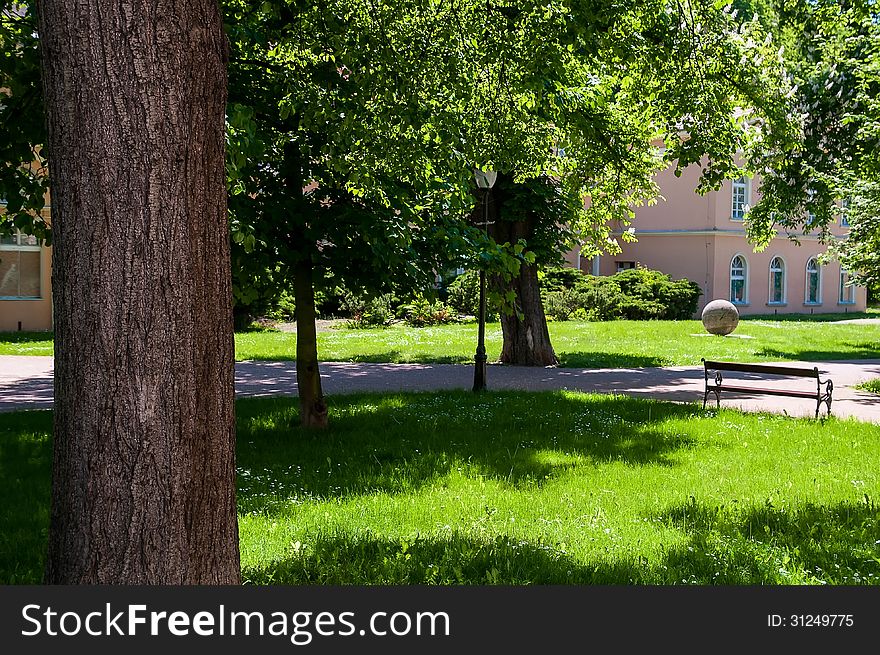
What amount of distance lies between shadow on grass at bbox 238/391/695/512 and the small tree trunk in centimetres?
21

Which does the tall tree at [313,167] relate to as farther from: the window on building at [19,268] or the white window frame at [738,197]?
the white window frame at [738,197]

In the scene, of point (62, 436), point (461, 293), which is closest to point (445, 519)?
point (62, 436)

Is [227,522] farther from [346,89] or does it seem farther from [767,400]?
[767,400]

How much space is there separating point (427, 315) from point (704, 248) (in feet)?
53.0

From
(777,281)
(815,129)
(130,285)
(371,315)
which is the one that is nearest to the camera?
(130,285)

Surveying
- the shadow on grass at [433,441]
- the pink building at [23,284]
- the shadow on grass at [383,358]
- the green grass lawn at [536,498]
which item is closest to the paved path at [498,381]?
the shadow on grass at [383,358]

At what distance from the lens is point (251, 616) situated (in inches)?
129

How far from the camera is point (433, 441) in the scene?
9047 millimetres

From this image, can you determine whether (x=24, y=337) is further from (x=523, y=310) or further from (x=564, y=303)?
(x=564, y=303)

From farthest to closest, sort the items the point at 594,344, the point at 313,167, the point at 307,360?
the point at 594,344, the point at 307,360, the point at 313,167

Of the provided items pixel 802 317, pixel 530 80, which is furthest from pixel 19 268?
pixel 802 317

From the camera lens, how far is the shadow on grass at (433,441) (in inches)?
285

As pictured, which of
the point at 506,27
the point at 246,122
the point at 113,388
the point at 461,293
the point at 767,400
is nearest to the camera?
the point at 113,388

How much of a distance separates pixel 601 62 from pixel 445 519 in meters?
6.96
